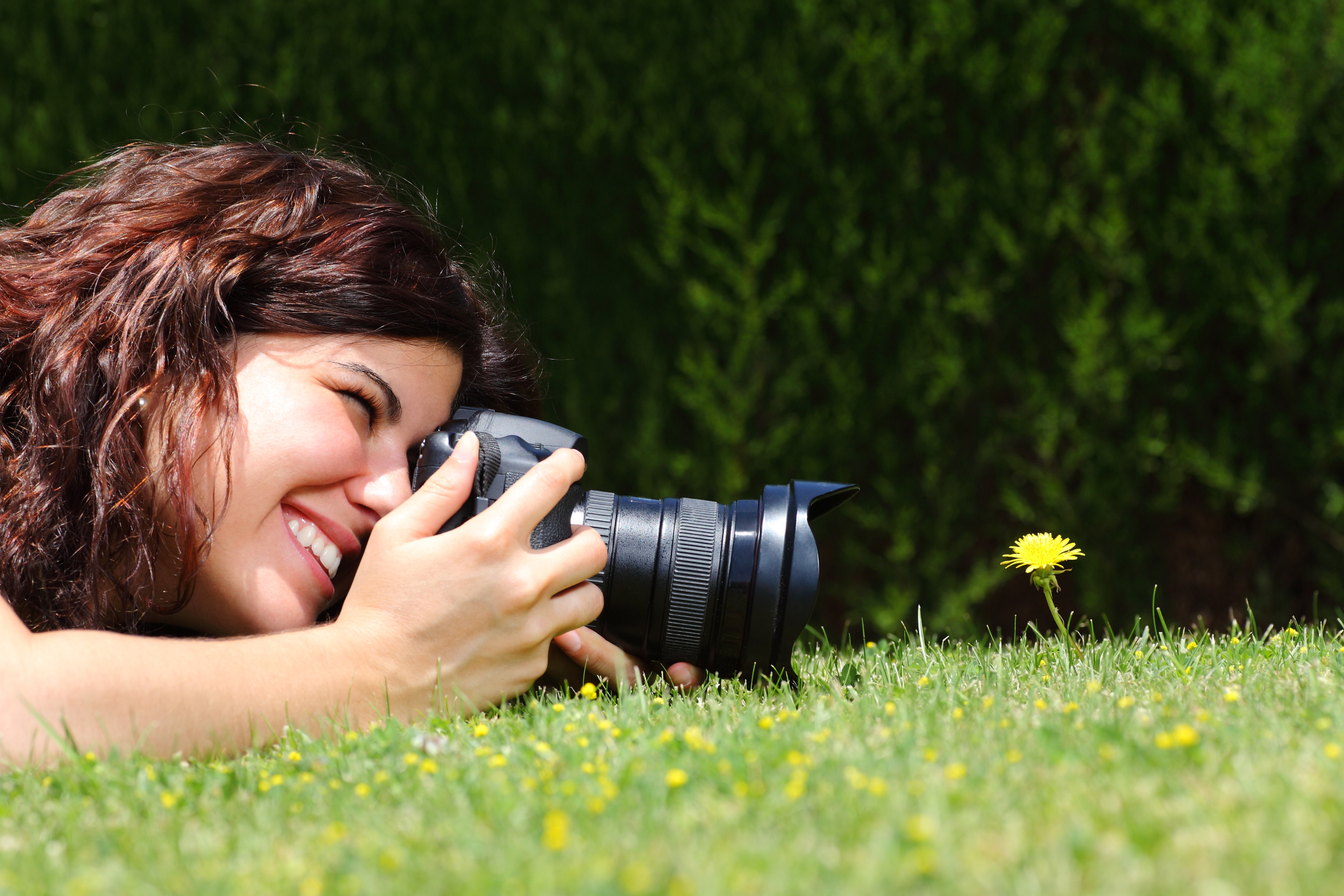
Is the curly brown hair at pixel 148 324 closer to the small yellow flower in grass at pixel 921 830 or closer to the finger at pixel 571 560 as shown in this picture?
the finger at pixel 571 560

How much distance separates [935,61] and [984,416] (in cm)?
119

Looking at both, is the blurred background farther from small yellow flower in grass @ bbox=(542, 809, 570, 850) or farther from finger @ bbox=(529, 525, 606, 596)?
small yellow flower in grass @ bbox=(542, 809, 570, 850)

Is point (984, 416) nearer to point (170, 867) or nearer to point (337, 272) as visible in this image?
point (337, 272)

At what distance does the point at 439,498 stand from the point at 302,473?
28 centimetres

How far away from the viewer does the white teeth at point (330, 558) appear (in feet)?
7.06

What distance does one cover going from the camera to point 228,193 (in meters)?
Result: 2.37

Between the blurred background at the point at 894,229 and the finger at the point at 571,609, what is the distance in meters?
1.68

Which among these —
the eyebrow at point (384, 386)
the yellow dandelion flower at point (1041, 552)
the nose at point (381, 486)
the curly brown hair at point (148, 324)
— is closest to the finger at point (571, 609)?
the nose at point (381, 486)

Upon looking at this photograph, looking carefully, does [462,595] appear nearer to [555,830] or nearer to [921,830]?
[555,830]

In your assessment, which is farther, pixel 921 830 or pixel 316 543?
pixel 316 543

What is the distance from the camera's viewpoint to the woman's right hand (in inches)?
74.6

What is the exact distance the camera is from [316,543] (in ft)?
7.02

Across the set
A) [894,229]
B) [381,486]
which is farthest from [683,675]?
[894,229]

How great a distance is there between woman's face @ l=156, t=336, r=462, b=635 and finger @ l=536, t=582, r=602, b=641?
394 mm
